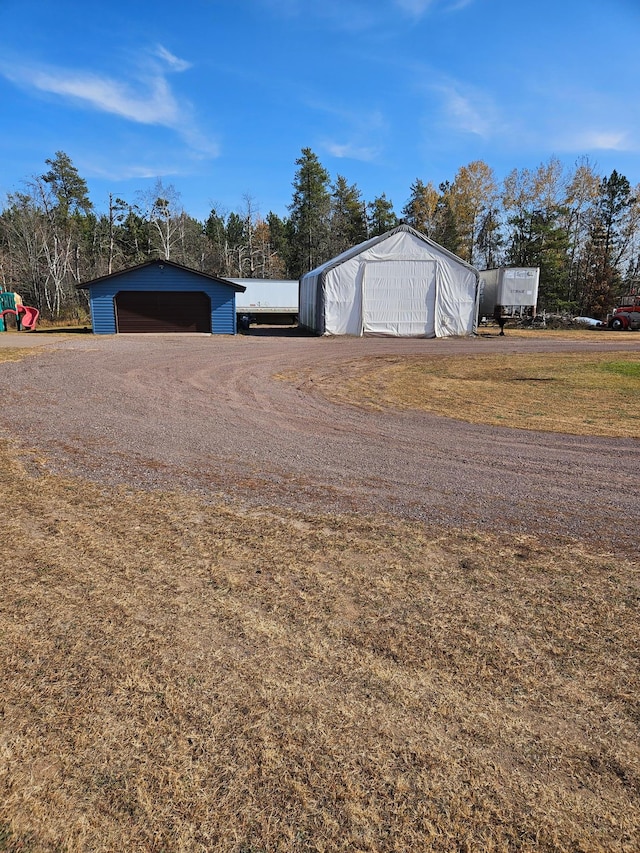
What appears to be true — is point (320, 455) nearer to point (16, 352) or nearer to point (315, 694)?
point (315, 694)

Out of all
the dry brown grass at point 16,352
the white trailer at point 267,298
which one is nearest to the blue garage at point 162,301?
the dry brown grass at point 16,352

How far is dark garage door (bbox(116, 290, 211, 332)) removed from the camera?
24141mm

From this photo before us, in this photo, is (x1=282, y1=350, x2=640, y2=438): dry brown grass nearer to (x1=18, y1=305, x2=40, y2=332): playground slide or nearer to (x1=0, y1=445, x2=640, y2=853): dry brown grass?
(x1=0, y1=445, x2=640, y2=853): dry brown grass

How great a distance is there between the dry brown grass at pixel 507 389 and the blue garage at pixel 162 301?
1131 cm

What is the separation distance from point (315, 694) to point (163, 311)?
79.8 feet

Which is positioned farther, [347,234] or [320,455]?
[347,234]

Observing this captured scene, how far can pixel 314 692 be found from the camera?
2197 mm

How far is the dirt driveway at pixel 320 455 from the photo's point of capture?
427 cm

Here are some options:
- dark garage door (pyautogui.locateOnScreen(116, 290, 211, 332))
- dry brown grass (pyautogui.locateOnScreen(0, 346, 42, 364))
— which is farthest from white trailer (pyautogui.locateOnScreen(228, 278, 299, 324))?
dry brown grass (pyautogui.locateOnScreen(0, 346, 42, 364))

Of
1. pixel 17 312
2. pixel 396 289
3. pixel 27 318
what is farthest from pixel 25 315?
pixel 396 289

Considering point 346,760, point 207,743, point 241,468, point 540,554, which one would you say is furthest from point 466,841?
point 241,468

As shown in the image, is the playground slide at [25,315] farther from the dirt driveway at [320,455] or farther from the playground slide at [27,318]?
the dirt driveway at [320,455]

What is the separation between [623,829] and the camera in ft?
5.40

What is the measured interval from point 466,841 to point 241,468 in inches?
152
